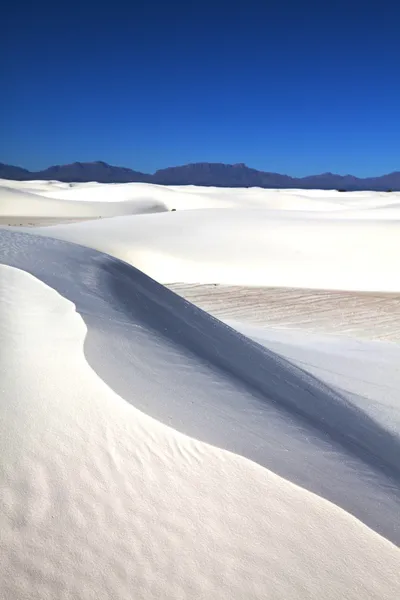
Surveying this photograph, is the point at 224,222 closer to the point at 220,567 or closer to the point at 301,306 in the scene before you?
the point at 301,306

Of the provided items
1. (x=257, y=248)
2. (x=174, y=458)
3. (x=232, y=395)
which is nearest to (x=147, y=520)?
(x=174, y=458)

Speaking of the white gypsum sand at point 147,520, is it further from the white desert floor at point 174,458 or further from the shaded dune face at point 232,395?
the shaded dune face at point 232,395

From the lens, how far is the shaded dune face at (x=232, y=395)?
2.01 meters

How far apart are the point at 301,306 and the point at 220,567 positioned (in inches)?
254

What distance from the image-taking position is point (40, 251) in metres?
5.80

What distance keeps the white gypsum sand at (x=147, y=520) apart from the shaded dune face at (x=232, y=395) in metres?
0.13

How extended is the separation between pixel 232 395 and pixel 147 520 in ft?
3.45

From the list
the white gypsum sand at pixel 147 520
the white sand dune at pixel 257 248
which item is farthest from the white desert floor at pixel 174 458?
the white sand dune at pixel 257 248

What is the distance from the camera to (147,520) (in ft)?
5.22

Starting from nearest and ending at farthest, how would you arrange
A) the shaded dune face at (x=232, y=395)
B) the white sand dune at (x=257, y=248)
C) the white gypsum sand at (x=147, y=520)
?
the white gypsum sand at (x=147, y=520) → the shaded dune face at (x=232, y=395) → the white sand dune at (x=257, y=248)

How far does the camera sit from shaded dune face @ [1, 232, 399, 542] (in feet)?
6.58

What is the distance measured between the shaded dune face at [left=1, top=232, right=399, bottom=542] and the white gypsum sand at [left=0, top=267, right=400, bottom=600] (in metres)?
0.13

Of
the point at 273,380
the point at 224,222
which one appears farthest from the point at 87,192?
the point at 273,380

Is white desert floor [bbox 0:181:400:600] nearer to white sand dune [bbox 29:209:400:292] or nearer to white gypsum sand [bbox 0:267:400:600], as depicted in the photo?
white gypsum sand [bbox 0:267:400:600]
